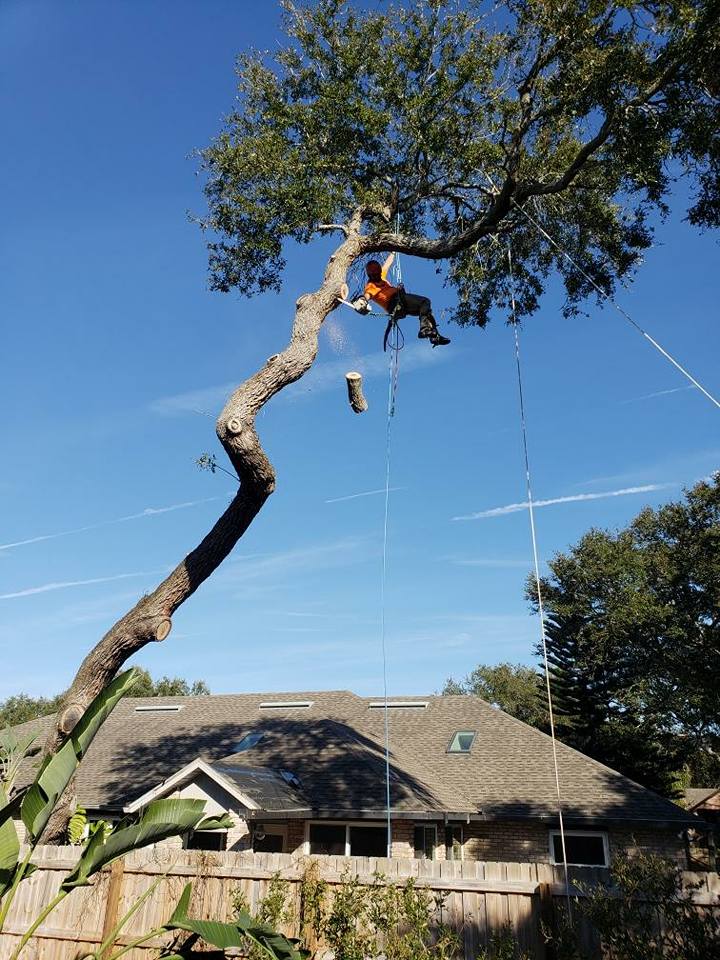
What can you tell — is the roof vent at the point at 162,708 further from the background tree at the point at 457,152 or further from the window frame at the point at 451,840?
the background tree at the point at 457,152

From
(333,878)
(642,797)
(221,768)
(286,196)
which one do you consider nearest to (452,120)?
(286,196)

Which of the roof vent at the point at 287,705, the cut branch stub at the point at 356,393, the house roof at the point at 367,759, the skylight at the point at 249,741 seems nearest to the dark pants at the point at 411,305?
the cut branch stub at the point at 356,393

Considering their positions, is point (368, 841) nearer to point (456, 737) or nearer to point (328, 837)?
point (328, 837)

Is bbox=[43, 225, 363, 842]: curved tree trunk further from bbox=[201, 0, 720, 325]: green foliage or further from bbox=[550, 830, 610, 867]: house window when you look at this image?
bbox=[550, 830, 610, 867]: house window

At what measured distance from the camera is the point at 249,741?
59.0 feet

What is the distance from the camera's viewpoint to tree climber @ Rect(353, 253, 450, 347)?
29.2ft

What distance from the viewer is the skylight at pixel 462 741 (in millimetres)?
17891

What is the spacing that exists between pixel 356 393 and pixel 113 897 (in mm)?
5955

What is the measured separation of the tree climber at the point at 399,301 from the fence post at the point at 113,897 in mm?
7133

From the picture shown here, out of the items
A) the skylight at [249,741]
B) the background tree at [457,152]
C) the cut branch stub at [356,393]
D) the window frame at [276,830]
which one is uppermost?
the background tree at [457,152]

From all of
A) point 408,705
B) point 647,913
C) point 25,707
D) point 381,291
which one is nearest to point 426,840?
point 408,705

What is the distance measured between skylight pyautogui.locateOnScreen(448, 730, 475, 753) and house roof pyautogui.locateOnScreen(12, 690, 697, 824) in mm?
156

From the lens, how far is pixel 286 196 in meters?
9.75

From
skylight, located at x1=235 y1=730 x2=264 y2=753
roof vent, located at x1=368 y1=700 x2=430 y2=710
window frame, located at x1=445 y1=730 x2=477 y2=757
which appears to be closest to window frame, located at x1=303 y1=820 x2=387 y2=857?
skylight, located at x1=235 y1=730 x2=264 y2=753
